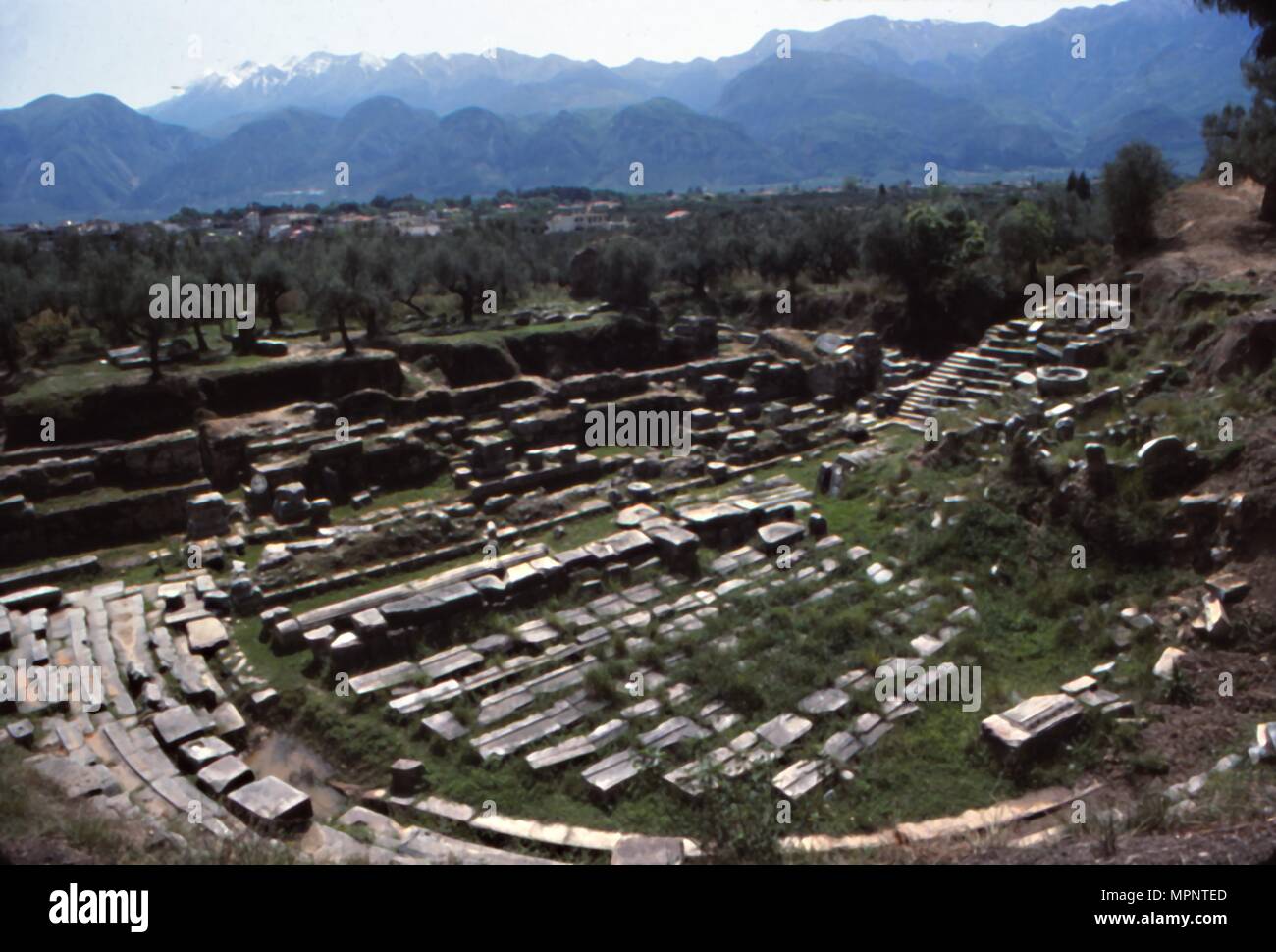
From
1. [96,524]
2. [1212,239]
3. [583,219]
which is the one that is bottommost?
[96,524]

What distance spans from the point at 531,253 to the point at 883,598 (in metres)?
40.5

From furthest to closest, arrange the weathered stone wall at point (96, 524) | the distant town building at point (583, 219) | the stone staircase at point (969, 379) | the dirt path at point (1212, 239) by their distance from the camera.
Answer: the distant town building at point (583, 219)
the stone staircase at point (969, 379)
the dirt path at point (1212, 239)
the weathered stone wall at point (96, 524)

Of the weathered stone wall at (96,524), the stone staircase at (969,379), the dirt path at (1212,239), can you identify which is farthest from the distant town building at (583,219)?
the weathered stone wall at (96,524)

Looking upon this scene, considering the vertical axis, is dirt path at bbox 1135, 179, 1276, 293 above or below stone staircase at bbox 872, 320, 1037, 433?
above

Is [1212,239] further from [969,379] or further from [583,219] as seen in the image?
[583,219]

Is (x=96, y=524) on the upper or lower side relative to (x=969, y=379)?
lower

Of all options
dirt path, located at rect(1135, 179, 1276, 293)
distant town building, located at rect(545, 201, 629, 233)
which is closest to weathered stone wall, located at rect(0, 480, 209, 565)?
dirt path, located at rect(1135, 179, 1276, 293)

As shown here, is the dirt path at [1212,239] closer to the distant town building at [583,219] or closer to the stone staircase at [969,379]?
the stone staircase at [969,379]

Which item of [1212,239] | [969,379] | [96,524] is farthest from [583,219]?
[96,524]

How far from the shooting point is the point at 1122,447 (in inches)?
600

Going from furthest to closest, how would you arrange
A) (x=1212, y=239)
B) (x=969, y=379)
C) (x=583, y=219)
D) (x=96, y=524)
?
(x=583, y=219) → (x=1212, y=239) → (x=969, y=379) → (x=96, y=524)

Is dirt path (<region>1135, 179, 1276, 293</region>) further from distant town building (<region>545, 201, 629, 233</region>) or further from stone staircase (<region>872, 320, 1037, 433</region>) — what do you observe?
distant town building (<region>545, 201, 629, 233</region>)
